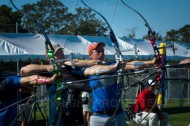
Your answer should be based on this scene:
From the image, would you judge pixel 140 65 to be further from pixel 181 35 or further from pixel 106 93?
pixel 181 35

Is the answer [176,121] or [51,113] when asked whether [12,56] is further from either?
[51,113]

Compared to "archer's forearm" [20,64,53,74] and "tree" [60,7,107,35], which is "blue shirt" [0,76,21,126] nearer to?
"archer's forearm" [20,64,53,74]

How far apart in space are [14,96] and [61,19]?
413 inches

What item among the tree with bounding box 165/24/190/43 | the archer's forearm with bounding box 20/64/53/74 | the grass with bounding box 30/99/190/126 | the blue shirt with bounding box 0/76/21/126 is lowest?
the grass with bounding box 30/99/190/126

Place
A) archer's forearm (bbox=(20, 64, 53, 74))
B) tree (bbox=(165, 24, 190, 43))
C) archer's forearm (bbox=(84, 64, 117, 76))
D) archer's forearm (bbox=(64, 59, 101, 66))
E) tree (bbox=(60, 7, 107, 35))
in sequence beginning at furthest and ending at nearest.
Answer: tree (bbox=(165, 24, 190, 43)) → tree (bbox=(60, 7, 107, 35)) → archer's forearm (bbox=(64, 59, 101, 66)) → archer's forearm (bbox=(20, 64, 53, 74)) → archer's forearm (bbox=(84, 64, 117, 76))

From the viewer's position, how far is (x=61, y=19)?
14711mm

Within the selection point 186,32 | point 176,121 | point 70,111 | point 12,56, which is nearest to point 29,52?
point 12,56

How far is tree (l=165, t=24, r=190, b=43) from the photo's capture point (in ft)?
120

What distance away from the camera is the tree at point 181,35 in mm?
36575

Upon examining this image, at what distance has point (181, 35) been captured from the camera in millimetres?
38062

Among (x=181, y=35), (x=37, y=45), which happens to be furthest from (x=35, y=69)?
(x=181, y=35)

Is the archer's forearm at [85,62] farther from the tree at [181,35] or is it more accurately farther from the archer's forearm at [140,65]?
the tree at [181,35]

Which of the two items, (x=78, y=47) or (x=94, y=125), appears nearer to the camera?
(x=94, y=125)

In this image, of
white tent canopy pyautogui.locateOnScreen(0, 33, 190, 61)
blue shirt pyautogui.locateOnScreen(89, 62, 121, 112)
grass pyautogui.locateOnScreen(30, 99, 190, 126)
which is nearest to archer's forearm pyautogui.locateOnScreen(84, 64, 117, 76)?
blue shirt pyautogui.locateOnScreen(89, 62, 121, 112)
